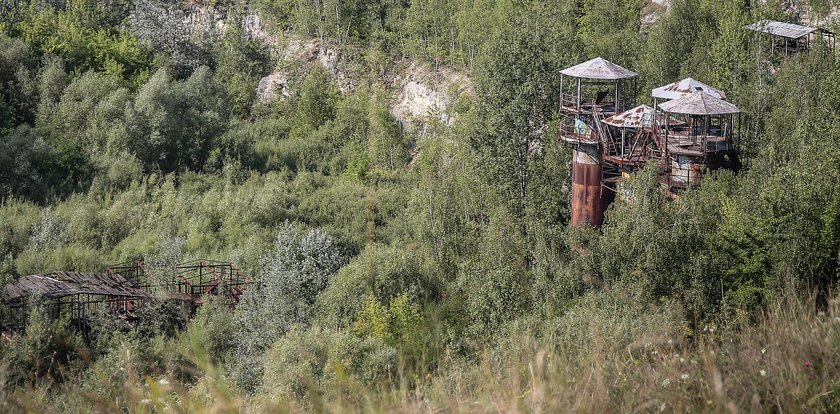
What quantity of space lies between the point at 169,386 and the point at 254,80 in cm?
4970

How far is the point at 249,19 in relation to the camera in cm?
5809

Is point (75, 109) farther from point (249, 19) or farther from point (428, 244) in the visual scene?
point (428, 244)

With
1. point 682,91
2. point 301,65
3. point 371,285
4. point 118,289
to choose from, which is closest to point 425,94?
point 301,65

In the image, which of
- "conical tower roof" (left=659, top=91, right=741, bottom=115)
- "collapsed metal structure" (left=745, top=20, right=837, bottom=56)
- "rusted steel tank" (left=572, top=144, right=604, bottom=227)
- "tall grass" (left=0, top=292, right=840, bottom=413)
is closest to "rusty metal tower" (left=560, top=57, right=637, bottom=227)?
"rusted steel tank" (left=572, top=144, right=604, bottom=227)

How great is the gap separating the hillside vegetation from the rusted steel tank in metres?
0.84

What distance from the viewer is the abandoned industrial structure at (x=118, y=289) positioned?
23094mm

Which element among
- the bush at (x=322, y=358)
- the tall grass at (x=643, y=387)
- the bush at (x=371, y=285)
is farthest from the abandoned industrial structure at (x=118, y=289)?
the tall grass at (x=643, y=387)

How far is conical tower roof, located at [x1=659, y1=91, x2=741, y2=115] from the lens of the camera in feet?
78.3

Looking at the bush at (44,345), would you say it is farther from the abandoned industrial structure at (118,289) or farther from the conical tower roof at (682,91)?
the conical tower roof at (682,91)

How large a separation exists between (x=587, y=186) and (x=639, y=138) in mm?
2490

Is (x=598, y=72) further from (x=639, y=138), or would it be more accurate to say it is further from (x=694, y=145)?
(x=694, y=145)

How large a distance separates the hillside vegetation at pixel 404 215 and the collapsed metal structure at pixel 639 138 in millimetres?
1087

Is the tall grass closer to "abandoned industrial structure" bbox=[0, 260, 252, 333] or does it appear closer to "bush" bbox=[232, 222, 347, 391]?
Result: "bush" bbox=[232, 222, 347, 391]

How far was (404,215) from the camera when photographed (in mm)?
35312
